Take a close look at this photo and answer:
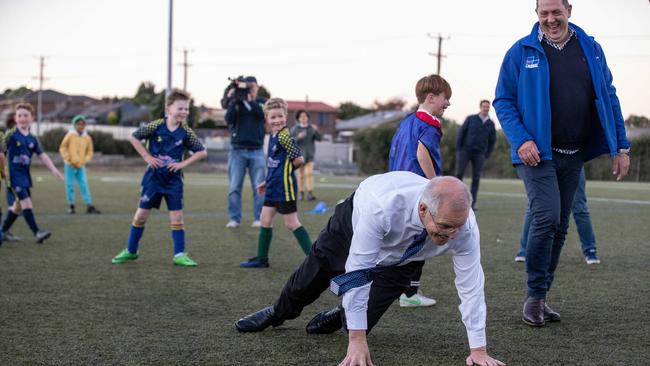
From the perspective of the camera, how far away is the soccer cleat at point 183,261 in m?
7.33

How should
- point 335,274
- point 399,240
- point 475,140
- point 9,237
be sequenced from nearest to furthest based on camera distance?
1. point 399,240
2. point 335,274
3. point 9,237
4. point 475,140

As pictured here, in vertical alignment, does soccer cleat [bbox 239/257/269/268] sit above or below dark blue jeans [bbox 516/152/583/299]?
below

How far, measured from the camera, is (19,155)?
373 inches

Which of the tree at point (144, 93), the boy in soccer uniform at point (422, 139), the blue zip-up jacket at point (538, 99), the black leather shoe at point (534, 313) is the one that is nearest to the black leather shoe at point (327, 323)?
the boy in soccer uniform at point (422, 139)

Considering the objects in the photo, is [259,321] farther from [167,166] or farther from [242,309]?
[167,166]

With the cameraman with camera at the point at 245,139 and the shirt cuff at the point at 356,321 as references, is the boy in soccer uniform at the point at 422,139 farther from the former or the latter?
the cameraman with camera at the point at 245,139

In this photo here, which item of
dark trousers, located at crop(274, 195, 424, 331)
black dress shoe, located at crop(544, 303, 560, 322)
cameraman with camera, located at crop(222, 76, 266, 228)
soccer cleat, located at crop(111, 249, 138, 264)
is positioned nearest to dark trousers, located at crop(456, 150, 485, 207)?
cameraman with camera, located at crop(222, 76, 266, 228)

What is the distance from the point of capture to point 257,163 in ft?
35.0

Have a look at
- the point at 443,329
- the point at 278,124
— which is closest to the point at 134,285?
the point at 278,124

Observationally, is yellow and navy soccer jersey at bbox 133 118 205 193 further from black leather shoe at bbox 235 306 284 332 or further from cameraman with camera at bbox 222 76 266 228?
black leather shoe at bbox 235 306 284 332

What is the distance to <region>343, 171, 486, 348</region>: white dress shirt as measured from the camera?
3.44m

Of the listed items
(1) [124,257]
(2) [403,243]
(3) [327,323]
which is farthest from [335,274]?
(1) [124,257]

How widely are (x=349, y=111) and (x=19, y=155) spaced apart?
11224 cm

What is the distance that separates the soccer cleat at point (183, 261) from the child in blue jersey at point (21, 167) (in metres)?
2.45
